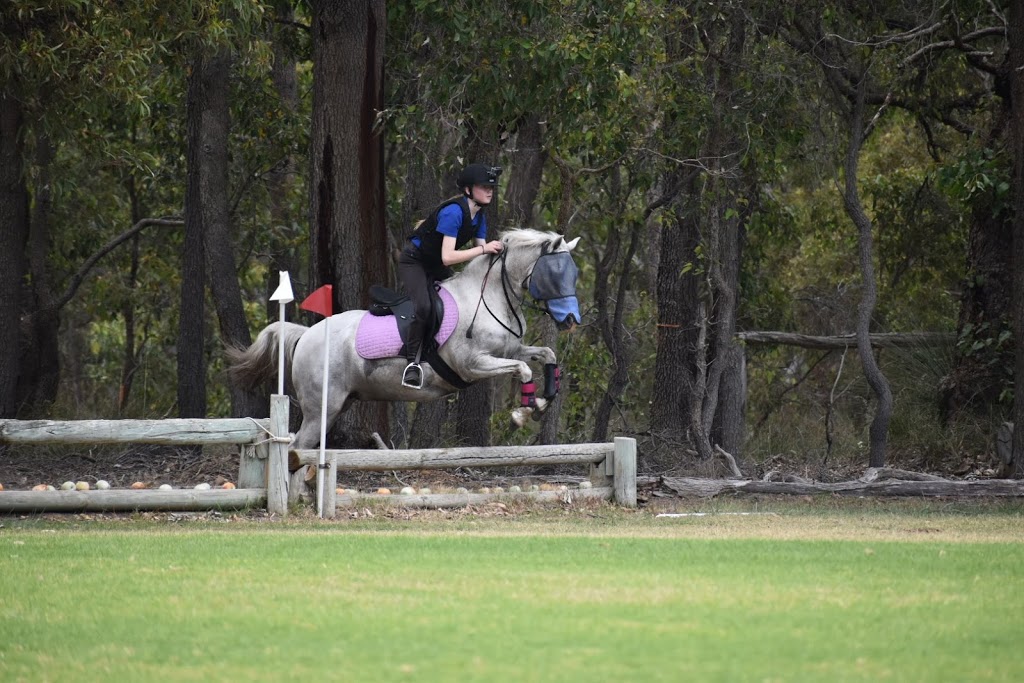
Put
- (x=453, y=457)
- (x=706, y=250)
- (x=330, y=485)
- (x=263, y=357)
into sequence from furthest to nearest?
(x=706, y=250)
(x=263, y=357)
(x=453, y=457)
(x=330, y=485)

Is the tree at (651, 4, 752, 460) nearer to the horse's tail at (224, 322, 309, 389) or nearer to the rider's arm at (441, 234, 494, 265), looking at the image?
the rider's arm at (441, 234, 494, 265)

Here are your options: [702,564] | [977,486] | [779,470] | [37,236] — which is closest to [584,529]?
[702,564]

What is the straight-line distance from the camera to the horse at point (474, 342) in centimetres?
1334

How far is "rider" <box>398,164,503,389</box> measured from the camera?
13305 mm

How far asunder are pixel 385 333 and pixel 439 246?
101cm

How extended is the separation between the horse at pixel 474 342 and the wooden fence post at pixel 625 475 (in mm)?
898

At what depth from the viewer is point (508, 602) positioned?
7.95 meters

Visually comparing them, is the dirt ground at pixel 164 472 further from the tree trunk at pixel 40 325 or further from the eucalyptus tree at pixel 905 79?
the eucalyptus tree at pixel 905 79

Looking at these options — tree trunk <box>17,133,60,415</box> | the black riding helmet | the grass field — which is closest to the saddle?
the black riding helmet

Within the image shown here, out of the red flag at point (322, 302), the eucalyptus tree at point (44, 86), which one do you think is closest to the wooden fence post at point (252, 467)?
the red flag at point (322, 302)

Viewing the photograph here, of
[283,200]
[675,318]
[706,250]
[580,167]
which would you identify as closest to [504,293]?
[706,250]

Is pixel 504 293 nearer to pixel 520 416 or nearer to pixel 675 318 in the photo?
pixel 520 416

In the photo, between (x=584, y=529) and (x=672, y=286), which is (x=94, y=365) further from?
(x=584, y=529)

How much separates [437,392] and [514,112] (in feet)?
14.9
